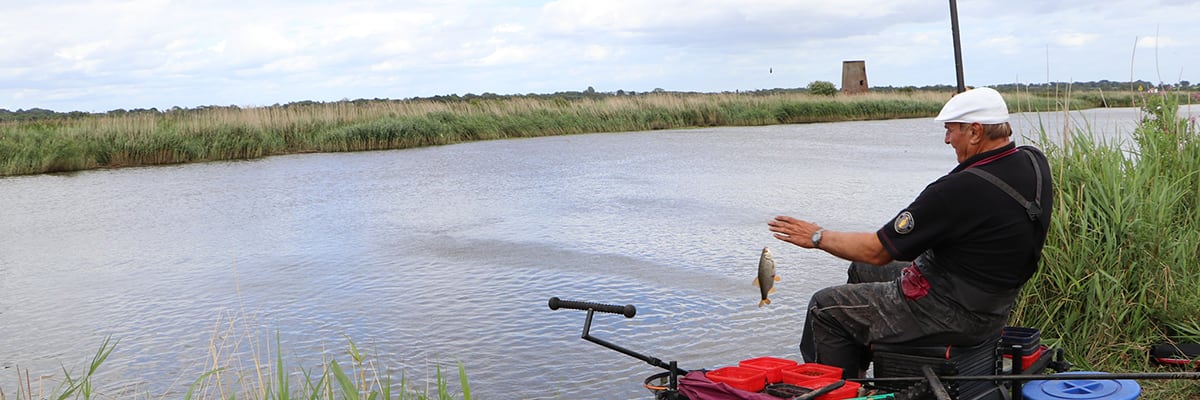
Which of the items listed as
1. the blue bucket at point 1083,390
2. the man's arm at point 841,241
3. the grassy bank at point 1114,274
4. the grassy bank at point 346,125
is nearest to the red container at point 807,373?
the man's arm at point 841,241

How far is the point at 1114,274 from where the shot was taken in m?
4.75

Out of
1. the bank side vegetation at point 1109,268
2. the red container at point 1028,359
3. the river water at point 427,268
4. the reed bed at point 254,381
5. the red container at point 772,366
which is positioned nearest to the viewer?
the red container at point 772,366

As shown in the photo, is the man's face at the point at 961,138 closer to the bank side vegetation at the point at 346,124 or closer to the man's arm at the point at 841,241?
the man's arm at the point at 841,241

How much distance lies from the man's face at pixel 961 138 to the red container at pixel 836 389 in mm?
896

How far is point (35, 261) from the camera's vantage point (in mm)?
9445

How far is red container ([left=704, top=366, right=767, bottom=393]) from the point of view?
321cm

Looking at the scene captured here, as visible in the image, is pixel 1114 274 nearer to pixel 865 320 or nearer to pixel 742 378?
pixel 865 320

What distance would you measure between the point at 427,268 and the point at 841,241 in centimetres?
537

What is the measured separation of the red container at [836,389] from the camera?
125 inches

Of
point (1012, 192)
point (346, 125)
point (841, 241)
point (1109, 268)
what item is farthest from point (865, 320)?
point (346, 125)

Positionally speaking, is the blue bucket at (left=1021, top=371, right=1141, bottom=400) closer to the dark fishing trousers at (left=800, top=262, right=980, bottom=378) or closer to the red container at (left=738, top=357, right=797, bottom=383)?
the dark fishing trousers at (left=800, top=262, right=980, bottom=378)

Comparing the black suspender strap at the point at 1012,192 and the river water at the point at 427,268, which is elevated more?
the black suspender strap at the point at 1012,192

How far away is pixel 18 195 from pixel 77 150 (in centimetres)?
537

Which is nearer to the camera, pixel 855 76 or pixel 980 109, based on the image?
pixel 980 109
